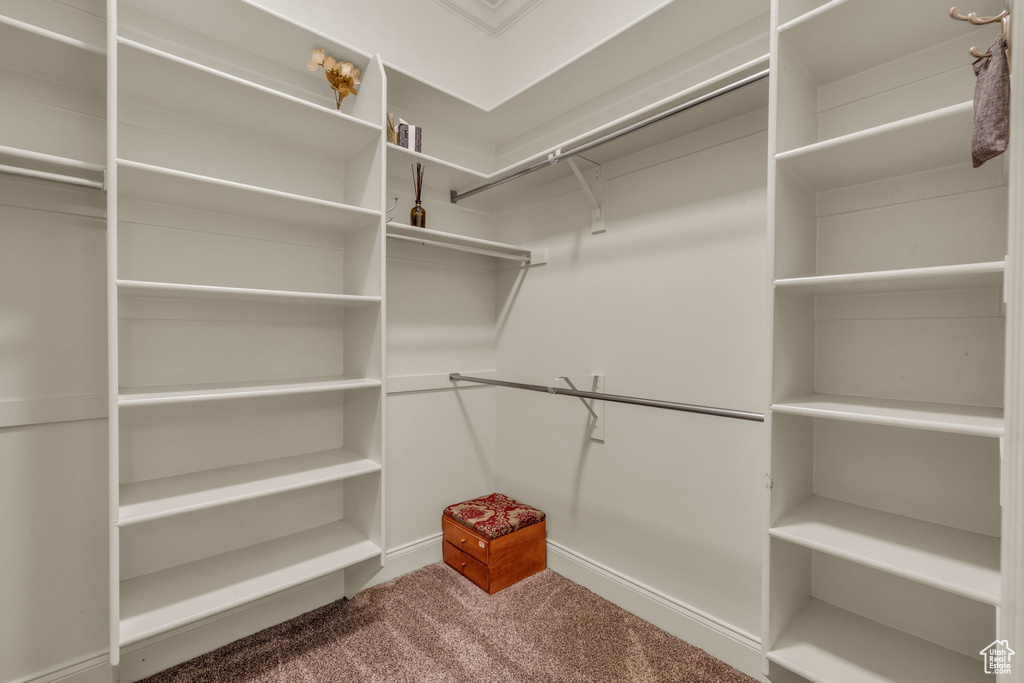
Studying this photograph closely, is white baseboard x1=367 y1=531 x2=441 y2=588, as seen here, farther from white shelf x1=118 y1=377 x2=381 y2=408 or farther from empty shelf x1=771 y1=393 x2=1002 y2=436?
empty shelf x1=771 y1=393 x2=1002 y2=436

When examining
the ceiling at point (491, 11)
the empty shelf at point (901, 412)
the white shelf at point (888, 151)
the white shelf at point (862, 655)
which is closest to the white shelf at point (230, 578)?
the white shelf at point (862, 655)

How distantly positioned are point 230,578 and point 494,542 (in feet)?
3.49

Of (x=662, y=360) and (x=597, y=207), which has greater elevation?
(x=597, y=207)

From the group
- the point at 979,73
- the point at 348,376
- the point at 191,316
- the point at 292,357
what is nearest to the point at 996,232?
the point at 979,73

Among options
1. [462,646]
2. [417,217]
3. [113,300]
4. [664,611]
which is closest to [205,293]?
[113,300]

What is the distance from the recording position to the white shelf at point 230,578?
1.39 metres

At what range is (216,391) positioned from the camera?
1494mm

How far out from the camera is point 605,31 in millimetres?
2146

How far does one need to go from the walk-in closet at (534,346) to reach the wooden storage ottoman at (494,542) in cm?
2

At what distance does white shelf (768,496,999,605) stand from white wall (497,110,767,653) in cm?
28

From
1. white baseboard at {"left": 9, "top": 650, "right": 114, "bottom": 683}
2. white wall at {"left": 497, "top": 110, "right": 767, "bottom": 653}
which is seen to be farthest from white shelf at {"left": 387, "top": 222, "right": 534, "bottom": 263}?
white baseboard at {"left": 9, "top": 650, "right": 114, "bottom": 683}

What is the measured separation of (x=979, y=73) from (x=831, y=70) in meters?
0.53

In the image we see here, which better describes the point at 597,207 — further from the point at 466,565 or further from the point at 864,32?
the point at 466,565

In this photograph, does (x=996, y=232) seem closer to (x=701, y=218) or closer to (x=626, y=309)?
(x=701, y=218)
